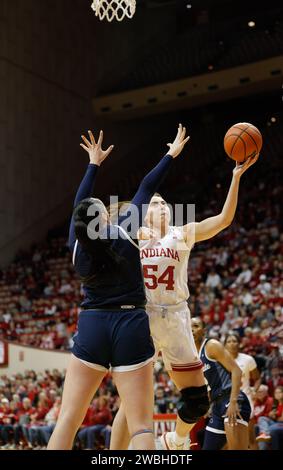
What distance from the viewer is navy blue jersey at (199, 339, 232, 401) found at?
7.74m

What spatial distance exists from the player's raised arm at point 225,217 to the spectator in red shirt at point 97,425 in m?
7.06

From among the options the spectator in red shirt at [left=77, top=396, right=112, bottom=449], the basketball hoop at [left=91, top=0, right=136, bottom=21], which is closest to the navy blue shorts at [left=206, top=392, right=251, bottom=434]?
the basketball hoop at [left=91, top=0, right=136, bottom=21]

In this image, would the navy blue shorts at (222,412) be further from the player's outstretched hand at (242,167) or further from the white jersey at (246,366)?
the player's outstretched hand at (242,167)

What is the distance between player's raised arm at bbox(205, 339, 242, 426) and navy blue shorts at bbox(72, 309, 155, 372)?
254cm

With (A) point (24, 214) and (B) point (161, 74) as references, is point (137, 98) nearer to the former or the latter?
(B) point (161, 74)

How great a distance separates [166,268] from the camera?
6.39 metres

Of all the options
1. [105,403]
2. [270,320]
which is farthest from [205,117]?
[105,403]

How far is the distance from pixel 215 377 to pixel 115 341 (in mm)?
3217

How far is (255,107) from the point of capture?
28.2m

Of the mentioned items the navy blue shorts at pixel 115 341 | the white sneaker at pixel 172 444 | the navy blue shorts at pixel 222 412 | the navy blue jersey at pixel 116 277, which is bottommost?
the white sneaker at pixel 172 444

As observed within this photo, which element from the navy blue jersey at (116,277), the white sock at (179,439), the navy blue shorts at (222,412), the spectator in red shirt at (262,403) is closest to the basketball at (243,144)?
the navy blue jersey at (116,277)

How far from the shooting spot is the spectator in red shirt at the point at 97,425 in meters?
12.9

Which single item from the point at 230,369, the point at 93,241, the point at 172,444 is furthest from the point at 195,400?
the point at 93,241
